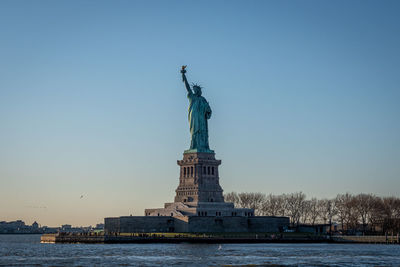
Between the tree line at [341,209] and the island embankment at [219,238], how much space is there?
56.4 feet

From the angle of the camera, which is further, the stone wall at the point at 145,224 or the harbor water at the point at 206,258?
the stone wall at the point at 145,224

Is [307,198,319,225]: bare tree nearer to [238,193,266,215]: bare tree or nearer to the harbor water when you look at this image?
[238,193,266,215]: bare tree

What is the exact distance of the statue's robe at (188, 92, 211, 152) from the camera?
139 meters

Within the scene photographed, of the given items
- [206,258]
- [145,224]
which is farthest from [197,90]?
[206,258]

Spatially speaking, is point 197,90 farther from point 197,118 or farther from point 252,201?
point 252,201

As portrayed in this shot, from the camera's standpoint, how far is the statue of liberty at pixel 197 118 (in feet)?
455

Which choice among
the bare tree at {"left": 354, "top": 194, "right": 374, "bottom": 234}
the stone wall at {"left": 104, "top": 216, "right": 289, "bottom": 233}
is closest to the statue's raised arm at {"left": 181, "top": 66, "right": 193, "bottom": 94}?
the stone wall at {"left": 104, "top": 216, "right": 289, "bottom": 233}

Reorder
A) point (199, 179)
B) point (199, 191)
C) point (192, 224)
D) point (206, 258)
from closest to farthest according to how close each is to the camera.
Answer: point (206, 258) → point (192, 224) → point (199, 191) → point (199, 179)

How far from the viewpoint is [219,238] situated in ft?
392

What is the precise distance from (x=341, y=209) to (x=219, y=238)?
4249cm

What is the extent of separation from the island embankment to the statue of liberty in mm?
20890

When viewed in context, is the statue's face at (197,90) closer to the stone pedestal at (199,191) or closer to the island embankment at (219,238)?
the stone pedestal at (199,191)

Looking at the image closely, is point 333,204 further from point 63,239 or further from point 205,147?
point 63,239

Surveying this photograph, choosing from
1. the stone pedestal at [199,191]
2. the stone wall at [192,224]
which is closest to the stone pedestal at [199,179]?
the stone pedestal at [199,191]
